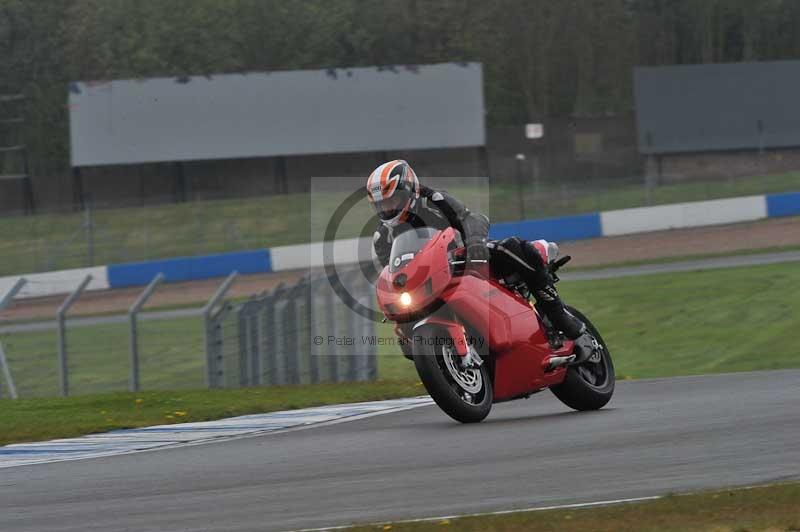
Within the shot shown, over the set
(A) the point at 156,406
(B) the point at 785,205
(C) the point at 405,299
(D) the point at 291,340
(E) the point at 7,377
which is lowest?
(B) the point at 785,205

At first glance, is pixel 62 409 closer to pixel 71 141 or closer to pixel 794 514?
pixel 794 514

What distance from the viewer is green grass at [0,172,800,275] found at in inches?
1319

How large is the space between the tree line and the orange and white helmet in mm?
40455

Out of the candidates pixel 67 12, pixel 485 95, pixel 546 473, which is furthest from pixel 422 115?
pixel 546 473

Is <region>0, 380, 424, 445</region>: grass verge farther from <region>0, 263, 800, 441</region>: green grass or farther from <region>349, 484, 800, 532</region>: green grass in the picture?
<region>349, 484, 800, 532</region>: green grass

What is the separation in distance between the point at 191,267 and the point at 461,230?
26269mm

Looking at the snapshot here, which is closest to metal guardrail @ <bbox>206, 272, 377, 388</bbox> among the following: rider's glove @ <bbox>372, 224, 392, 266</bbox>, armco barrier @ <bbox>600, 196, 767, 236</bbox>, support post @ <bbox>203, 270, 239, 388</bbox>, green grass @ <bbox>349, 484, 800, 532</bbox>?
support post @ <bbox>203, 270, 239, 388</bbox>

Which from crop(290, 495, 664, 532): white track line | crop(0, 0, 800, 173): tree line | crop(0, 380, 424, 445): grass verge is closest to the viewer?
crop(290, 495, 664, 532): white track line

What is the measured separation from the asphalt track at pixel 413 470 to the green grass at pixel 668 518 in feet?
0.88

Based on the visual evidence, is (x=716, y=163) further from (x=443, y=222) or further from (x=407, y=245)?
(x=407, y=245)

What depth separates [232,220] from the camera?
3712 centimetres

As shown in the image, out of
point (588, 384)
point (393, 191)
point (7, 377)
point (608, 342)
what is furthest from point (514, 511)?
point (608, 342)

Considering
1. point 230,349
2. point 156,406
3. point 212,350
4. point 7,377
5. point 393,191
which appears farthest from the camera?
point 7,377

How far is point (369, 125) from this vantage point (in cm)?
4728
